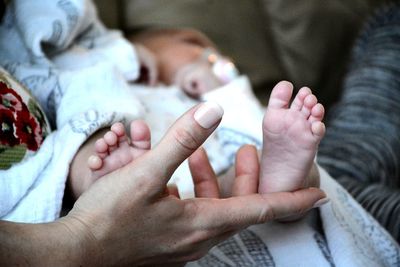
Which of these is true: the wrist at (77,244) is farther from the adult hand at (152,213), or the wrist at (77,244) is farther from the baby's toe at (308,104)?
the baby's toe at (308,104)

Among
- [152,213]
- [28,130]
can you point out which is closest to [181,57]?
[28,130]

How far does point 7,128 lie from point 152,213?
0.20m

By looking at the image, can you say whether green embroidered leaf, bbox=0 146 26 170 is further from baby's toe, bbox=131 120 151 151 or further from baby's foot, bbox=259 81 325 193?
baby's foot, bbox=259 81 325 193

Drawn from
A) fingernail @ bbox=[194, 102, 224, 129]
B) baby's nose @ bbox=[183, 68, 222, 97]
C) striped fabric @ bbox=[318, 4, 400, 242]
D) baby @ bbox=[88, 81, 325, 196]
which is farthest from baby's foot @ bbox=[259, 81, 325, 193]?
baby's nose @ bbox=[183, 68, 222, 97]

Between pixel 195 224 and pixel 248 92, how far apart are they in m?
0.39

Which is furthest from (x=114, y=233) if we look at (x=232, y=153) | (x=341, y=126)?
(x=341, y=126)

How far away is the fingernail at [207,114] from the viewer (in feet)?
1.54

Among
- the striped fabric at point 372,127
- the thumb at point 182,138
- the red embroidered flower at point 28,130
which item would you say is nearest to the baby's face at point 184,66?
the striped fabric at point 372,127

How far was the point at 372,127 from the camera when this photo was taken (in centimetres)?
100

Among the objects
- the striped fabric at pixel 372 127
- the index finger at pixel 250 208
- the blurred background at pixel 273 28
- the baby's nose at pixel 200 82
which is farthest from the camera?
the blurred background at pixel 273 28

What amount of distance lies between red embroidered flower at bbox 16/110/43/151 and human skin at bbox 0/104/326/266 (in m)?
0.16

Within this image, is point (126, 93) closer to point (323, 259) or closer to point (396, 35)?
point (323, 259)

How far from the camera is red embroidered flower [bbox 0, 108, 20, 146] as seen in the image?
59cm

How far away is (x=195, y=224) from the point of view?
517mm
